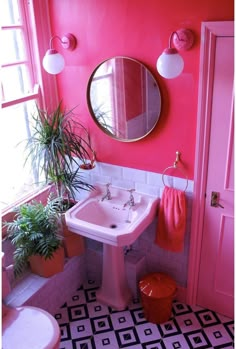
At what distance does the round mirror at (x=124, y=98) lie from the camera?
2.35 metres

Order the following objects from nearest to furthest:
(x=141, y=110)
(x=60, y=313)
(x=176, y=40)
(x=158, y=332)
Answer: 1. (x=176, y=40)
2. (x=141, y=110)
3. (x=158, y=332)
4. (x=60, y=313)

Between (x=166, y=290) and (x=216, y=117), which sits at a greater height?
(x=216, y=117)

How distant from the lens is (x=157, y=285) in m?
2.61

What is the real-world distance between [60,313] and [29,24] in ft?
7.33

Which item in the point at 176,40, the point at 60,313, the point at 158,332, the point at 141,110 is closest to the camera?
the point at 176,40

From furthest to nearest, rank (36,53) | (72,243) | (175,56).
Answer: (72,243), (36,53), (175,56)

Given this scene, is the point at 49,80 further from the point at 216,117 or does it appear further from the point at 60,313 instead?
the point at 60,313

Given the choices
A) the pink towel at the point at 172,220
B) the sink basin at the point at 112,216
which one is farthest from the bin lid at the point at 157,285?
the sink basin at the point at 112,216

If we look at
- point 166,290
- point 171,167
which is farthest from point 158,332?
point 171,167

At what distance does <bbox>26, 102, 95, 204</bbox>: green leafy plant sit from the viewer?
2.52 metres

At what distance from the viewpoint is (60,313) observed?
2773 mm

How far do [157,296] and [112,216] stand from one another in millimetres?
677

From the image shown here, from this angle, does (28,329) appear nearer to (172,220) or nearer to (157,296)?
(157,296)

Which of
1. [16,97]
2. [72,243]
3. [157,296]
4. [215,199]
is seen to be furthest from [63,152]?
[157,296]
